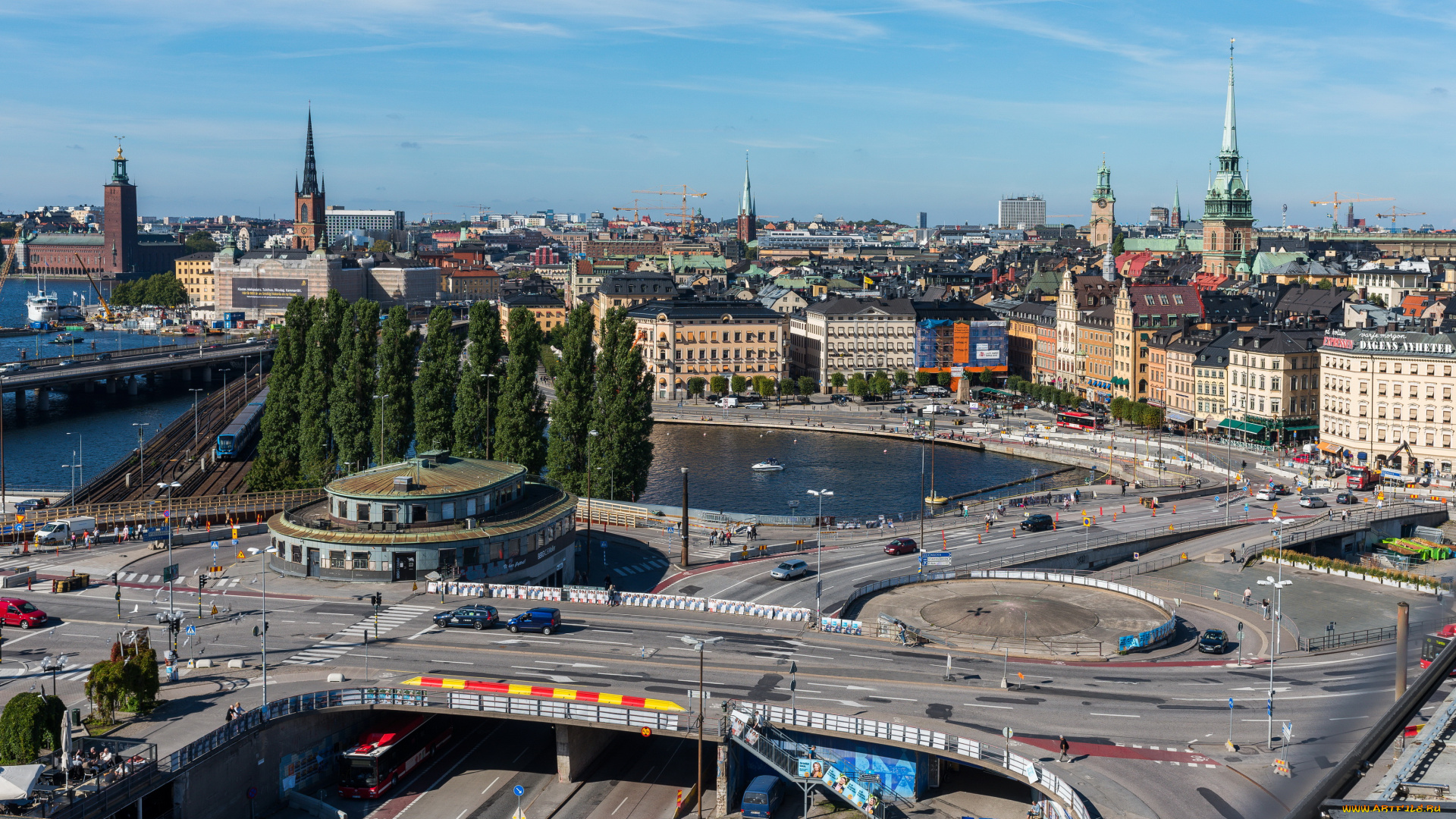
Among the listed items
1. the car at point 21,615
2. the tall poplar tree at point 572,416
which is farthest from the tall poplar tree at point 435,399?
the car at point 21,615

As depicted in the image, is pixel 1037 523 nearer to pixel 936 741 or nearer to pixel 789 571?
pixel 789 571

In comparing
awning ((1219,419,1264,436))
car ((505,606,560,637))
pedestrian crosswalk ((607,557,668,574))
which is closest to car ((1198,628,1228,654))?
car ((505,606,560,637))

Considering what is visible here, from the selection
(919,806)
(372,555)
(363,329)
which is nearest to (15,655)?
(372,555)

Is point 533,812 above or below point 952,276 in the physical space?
below

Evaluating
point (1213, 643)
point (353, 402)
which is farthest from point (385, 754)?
point (353, 402)

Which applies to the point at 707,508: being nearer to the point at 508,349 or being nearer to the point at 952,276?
the point at 508,349

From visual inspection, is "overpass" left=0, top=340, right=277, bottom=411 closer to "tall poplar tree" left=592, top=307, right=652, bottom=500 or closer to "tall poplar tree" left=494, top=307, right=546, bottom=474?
"tall poplar tree" left=494, top=307, right=546, bottom=474

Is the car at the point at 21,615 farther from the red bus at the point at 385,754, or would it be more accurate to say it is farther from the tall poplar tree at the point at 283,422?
the tall poplar tree at the point at 283,422
